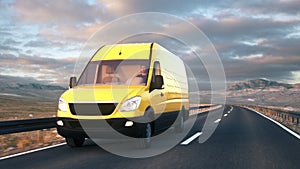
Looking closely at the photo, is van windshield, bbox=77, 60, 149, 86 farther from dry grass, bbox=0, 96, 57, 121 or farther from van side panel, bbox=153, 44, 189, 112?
dry grass, bbox=0, 96, 57, 121

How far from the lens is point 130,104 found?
26.2ft

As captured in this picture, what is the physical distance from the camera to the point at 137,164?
6504mm

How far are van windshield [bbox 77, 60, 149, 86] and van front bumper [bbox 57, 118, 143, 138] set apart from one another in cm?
138

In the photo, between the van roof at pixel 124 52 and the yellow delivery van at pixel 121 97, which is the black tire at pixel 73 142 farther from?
the van roof at pixel 124 52

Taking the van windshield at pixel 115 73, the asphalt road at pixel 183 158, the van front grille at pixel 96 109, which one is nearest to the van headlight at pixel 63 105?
the van front grille at pixel 96 109

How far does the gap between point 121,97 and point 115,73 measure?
1.54 m

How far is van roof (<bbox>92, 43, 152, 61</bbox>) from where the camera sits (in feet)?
31.9

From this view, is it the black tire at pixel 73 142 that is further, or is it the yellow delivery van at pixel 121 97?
the black tire at pixel 73 142

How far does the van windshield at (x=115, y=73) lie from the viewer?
9.06 meters

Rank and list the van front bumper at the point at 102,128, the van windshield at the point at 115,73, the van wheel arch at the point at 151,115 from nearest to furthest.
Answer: the van front bumper at the point at 102,128 → the van wheel arch at the point at 151,115 → the van windshield at the point at 115,73

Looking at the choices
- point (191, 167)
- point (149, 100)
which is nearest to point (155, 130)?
point (149, 100)

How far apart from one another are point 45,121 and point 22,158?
348 cm

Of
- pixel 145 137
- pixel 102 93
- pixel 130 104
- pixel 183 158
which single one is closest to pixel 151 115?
pixel 145 137

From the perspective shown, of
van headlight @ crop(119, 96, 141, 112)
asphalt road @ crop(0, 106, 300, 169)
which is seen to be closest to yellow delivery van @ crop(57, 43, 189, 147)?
van headlight @ crop(119, 96, 141, 112)
